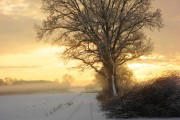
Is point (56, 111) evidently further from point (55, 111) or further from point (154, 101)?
point (154, 101)

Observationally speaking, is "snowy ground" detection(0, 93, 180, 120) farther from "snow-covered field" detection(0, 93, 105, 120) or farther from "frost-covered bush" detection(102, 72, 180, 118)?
"frost-covered bush" detection(102, 72, 180, 118)

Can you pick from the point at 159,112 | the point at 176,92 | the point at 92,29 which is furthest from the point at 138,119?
the point at 92,29

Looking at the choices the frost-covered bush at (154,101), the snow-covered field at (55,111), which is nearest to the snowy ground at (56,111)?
the snow-covered field at (55,111)

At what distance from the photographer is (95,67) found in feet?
145

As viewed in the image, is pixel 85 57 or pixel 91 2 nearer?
pixel 91 2

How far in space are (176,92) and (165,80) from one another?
148cm

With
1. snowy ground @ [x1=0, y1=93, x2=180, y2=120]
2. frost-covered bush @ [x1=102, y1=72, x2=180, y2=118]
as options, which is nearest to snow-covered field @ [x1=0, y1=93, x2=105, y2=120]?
snowy ground @ [x1=0, y1=93, x2=180, y2=120]

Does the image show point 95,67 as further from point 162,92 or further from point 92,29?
point 162,92

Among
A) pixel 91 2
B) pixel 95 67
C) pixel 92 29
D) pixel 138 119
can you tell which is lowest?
pixel 138 119

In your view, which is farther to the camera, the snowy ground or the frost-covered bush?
the snowy ground

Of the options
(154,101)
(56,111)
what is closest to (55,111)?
(56,111)

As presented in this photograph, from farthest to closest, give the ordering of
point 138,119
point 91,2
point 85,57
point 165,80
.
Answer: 1. point 85,57
2. point 91,2
3. point 165,80
4. point 138,119

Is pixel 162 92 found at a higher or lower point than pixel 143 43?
lower

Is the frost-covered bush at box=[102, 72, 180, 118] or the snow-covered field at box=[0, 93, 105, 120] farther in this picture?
the snow-covered field at box=[0, 93, 105, 120]
